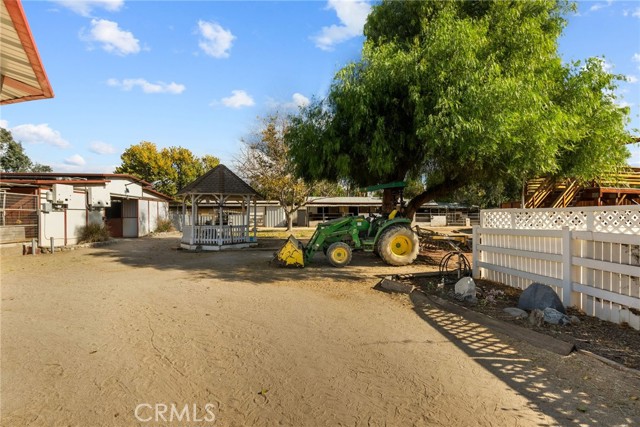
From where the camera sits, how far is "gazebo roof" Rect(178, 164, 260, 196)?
670 inches

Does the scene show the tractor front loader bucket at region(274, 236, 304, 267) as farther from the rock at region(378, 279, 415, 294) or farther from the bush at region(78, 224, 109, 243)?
the bush at region(78, 224, 109, 243)

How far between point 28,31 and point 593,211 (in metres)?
7.69

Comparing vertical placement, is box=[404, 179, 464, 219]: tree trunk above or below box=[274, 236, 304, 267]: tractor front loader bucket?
above

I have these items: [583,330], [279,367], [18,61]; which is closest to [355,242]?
[583,330]

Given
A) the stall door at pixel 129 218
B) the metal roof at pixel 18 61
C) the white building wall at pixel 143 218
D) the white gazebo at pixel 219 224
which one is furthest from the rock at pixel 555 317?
the white building wall at pixel 143 218

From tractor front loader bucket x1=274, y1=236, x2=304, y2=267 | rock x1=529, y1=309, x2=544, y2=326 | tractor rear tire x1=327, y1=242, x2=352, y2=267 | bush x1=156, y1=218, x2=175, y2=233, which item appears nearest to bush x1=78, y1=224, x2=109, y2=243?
bush x1=156, y1=218, x2=175, y2=233

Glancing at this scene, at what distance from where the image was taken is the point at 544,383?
3.74 meters

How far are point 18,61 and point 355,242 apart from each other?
8730 mm

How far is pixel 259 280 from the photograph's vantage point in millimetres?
9430

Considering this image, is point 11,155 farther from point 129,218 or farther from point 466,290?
point 466,290

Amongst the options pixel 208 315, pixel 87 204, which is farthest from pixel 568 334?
pixel 87 204

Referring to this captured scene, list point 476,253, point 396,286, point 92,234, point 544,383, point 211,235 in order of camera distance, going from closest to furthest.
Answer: point 544,383
point 396,286
point 476,253
point 211,235
point 92,234

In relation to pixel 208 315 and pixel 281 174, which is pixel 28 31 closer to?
pixel 208 315

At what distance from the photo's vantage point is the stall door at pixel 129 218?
24.5 m
